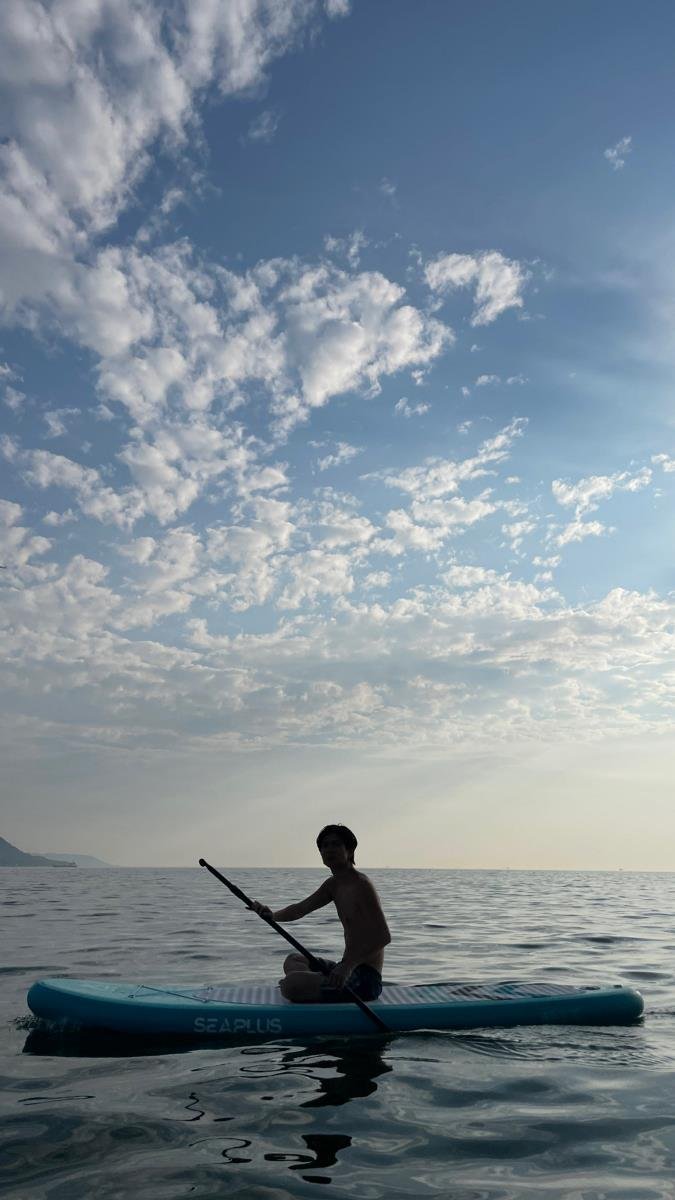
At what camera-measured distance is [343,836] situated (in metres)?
7.66

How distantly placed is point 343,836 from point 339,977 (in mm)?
1206

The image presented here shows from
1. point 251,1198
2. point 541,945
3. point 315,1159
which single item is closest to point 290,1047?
point 315,1159

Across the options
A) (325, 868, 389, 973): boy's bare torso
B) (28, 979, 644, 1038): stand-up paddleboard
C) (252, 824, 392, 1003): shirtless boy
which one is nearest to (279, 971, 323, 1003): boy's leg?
(252, 824, 392, 1003): shirtless boy

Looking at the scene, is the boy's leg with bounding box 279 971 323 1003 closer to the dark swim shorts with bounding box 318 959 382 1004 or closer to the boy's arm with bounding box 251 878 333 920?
the dark swim shorts with bounding box 318 959 382 1004

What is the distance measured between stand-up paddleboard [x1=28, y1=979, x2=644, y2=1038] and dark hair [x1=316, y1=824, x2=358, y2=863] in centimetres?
132

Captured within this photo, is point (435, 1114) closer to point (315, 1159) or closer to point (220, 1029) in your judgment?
point (315, 1159)

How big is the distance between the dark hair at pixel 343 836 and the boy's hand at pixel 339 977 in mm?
945

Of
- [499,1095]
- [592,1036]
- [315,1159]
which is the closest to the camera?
[315,1159]

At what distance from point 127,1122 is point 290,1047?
2192mm

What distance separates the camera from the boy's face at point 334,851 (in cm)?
→ 761

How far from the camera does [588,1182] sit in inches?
158

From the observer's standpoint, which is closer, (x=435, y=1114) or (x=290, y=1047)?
(x=435, y=1114)

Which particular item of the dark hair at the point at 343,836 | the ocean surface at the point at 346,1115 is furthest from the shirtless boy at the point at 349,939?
the ocean surface at the point at 346,1115

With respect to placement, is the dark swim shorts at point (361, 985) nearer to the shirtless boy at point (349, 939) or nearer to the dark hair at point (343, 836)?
the shirtless boy at point (349, 939)
